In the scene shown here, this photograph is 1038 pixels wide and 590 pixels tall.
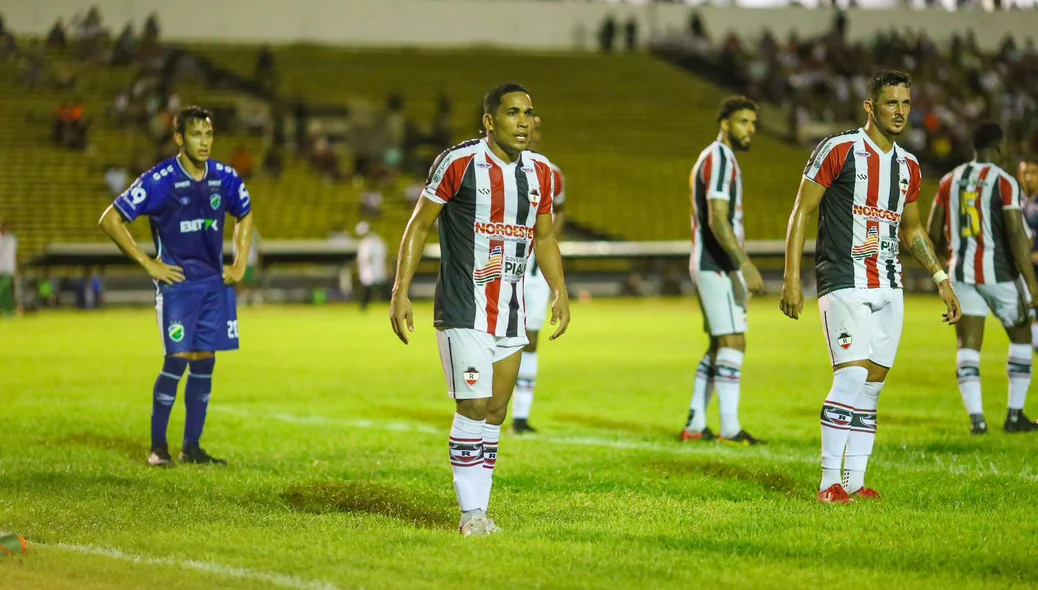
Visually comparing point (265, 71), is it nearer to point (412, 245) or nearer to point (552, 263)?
point (552, 263)

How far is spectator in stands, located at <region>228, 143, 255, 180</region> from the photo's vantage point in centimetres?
3588

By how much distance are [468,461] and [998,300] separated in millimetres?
6122

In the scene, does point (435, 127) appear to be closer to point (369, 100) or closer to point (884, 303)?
point (369, 100)

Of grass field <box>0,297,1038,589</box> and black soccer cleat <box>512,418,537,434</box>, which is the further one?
black soccer cleat <box>512,418,537,434</box>

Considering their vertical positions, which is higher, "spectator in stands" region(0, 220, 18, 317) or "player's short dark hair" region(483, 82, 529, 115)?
"player's short dark hair" region(483, 82, 529, 115)

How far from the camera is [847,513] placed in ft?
23.3

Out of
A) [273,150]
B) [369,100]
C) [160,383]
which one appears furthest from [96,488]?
[369,100]

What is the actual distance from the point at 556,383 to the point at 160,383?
6762mm

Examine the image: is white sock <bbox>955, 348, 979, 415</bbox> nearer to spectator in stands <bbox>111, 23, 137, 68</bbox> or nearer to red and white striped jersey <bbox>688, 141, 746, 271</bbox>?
red and white striped jersey <bbox>688, 141, 746, 271</bbox>

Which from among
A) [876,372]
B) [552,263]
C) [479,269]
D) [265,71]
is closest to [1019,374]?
[876,372]

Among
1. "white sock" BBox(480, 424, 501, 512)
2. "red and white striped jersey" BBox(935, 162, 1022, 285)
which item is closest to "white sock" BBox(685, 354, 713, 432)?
"red and white striped jersey" BBox(935, 162, 1022, 285)

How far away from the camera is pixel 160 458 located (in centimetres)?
922

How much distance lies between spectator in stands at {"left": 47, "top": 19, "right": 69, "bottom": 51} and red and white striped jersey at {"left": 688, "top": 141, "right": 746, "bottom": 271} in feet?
117

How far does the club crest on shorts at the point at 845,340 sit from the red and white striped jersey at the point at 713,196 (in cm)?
260
